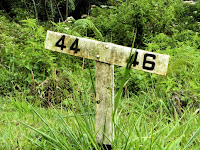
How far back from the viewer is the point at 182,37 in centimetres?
609

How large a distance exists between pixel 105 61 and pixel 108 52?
66 millimetres

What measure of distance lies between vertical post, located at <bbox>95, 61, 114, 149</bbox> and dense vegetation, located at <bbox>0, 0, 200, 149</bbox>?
0.06m

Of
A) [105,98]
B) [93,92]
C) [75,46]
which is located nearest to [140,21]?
[93,92]

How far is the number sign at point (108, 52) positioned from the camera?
1.61 m

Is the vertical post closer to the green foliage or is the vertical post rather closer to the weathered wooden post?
the weathered wooden post

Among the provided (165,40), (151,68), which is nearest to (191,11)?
(165,40)

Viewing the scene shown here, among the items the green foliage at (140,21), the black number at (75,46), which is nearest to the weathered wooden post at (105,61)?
the black number at (75,46)

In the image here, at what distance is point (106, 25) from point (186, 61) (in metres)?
2.71

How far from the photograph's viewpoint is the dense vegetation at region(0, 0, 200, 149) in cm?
187

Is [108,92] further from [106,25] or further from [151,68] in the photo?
[106,25]

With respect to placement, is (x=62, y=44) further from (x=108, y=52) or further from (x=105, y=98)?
(x=105, y=98)

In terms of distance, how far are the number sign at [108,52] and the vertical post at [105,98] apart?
7cm

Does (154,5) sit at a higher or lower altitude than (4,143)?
higher

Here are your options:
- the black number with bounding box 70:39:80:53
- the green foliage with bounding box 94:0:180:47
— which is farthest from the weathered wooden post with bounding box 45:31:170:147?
the green foliage with bounding box 94:0:180:47
